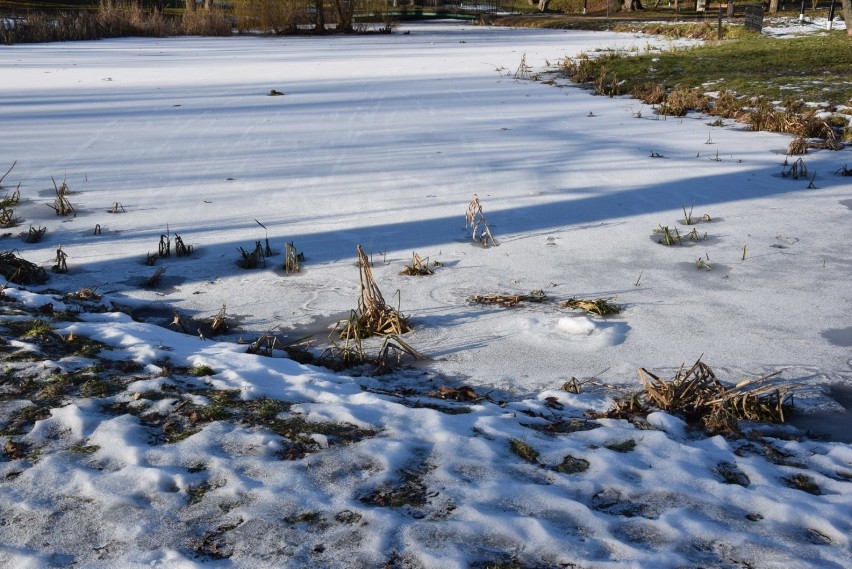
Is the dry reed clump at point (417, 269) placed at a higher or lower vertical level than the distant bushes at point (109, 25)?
lower

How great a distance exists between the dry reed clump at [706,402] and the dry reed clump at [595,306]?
1.02 m

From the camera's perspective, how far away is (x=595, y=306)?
175 inches

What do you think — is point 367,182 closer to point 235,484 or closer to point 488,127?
point 488,127

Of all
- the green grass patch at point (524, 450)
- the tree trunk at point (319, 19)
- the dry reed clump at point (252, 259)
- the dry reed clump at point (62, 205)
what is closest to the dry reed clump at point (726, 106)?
the dry reed clump at point (252, 259)

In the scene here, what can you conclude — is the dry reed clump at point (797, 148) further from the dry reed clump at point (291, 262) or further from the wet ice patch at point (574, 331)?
the dry reed clump at point (291, 262)

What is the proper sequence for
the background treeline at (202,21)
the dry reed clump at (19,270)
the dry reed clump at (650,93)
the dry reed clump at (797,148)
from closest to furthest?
the dry reed clump at (19,270)
the dry reed clump at (797,148)
the dry reed clump at (650,93)
the background treeline at (202,21)

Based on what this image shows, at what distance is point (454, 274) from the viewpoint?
16.8 ft

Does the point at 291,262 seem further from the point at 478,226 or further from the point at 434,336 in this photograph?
the point at 478,226

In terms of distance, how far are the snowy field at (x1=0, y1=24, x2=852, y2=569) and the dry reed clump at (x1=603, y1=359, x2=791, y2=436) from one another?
0.14m

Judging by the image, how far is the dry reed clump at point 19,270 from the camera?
15.6 feet

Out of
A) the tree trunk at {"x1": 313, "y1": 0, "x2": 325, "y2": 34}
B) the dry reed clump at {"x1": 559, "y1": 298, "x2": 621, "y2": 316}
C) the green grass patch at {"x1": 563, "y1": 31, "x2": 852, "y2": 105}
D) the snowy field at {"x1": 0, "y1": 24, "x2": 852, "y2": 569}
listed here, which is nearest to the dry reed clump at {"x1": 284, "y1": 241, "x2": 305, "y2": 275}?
the snowy field at {"x1": 0, "y1": 24, "x2": 852, "y2": 569}

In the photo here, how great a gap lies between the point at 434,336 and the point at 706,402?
4.86ft

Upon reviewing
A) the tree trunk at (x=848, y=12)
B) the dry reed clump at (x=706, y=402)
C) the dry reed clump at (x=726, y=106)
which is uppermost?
the tree trunk at (x=848, y=12)

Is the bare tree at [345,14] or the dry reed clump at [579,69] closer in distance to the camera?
the dry reed clump at [579,69]
